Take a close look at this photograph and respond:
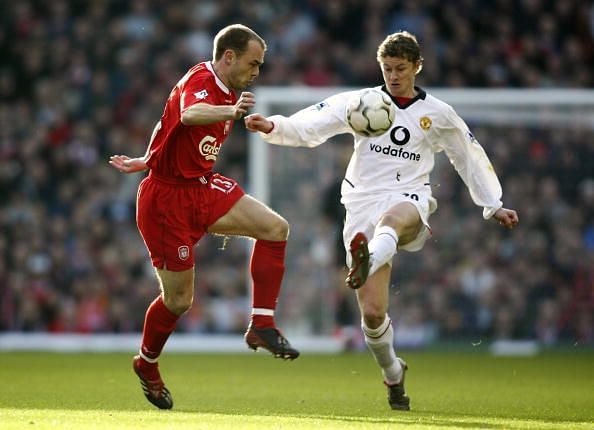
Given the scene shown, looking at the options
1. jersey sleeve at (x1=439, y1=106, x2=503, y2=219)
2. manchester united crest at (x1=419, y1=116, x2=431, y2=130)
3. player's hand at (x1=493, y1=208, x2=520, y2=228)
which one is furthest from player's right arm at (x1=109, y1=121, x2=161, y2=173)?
player's hand at (x1=493, y1=208, x2=520, y2=228)

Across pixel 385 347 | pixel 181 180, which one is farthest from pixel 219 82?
pixel 385 347

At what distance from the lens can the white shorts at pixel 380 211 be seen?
8.05 metres

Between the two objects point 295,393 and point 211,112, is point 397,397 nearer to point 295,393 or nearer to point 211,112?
point 295,393

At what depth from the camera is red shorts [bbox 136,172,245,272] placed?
7.80 m

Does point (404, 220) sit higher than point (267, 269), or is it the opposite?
point (404, 220)

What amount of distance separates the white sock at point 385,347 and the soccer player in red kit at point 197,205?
699mm

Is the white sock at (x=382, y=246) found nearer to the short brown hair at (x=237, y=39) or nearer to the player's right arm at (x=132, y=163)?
the short brown hair at (x=237, y=39)

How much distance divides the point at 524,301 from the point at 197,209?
789 centimetres

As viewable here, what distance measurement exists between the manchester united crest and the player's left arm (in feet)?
0.38

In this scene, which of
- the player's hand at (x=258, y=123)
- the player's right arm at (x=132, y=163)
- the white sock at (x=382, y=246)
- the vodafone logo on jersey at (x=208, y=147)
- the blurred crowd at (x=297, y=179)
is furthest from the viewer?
the blurred crowd at (x=297, y=179)

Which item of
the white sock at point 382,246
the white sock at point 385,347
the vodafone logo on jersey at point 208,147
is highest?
the vodafone logo on jersey at point 208,147

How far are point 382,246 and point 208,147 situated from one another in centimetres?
125

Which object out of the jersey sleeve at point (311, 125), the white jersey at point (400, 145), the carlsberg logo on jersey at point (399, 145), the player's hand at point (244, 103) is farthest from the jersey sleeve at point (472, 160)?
the player's hand at point (244, 103)

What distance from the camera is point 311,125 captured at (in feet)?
26.2
